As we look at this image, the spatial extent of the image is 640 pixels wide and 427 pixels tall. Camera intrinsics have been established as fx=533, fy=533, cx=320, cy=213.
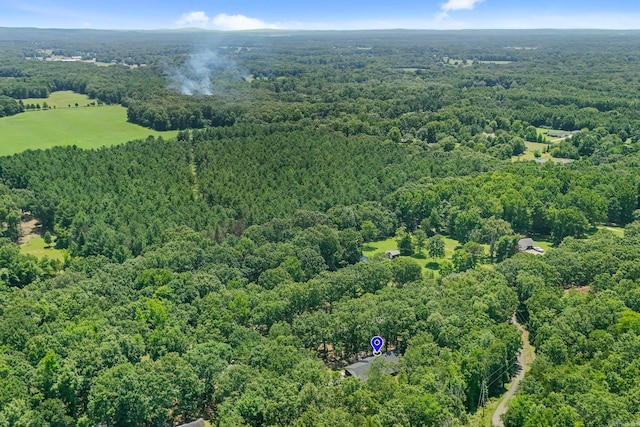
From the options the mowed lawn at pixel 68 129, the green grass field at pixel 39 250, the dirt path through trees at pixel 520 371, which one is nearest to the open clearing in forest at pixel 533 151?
the dirt path through trees at pixel 520 371

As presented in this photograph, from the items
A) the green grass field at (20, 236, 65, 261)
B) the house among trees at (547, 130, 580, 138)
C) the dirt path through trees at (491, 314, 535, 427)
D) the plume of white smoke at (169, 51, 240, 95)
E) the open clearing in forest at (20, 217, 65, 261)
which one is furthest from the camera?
the plume of white smoke at (169, 51, 240, 95)

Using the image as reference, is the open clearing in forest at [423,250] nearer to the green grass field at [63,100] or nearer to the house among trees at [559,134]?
the house among trees at [559,134]

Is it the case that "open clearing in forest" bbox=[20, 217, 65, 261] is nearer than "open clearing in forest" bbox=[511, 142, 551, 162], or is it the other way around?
"open clearing in forest" bbox=[20, 217, 65, 261]

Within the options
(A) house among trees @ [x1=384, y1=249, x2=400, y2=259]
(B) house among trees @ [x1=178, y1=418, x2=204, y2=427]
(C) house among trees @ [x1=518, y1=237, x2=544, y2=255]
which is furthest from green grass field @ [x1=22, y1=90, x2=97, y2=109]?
(B) house among trees @ [x1=178, y1=418, x2=204, y2=427]

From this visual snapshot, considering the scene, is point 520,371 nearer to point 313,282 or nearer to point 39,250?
point 313,282

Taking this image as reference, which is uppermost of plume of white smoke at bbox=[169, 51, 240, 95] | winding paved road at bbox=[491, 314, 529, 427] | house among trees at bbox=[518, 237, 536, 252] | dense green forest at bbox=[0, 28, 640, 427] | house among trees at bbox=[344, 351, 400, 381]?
plume of white smoke at bbox=[169, 51, 240, 95]

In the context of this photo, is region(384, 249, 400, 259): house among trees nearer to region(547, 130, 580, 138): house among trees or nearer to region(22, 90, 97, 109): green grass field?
region(547, 130, 580, 138): house among trees

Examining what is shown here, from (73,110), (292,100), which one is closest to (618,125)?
(292,100)
